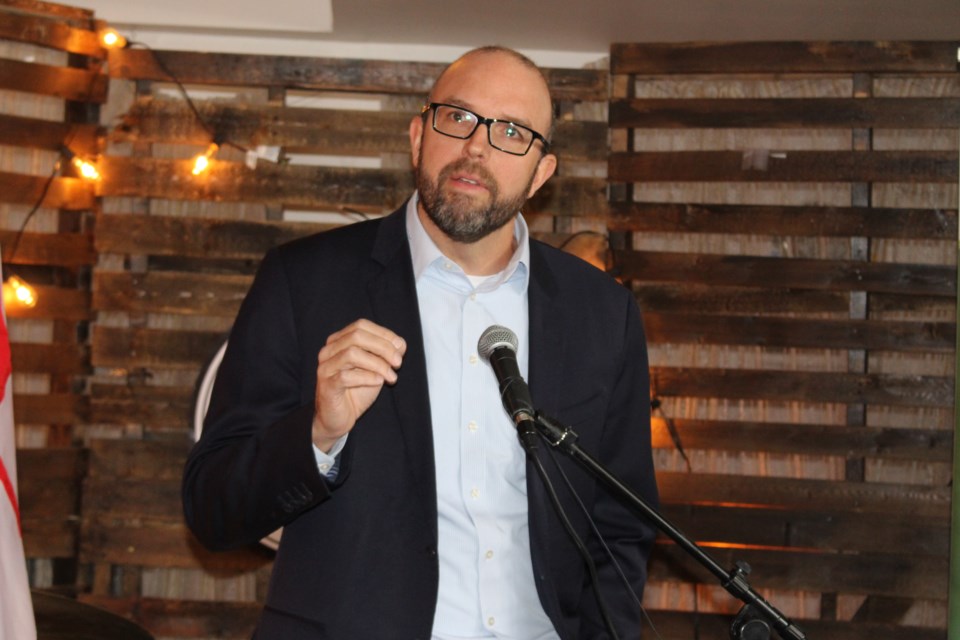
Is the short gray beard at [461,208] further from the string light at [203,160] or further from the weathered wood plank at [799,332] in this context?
the string light at [203,160]

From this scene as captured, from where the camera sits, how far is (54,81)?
4414 mm

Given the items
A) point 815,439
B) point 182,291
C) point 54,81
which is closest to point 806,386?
point 815,439

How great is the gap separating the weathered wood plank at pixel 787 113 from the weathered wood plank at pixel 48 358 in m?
2.40

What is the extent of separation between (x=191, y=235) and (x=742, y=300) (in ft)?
7.52

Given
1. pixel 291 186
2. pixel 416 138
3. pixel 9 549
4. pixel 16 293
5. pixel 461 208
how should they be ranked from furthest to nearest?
1. pixel 291 186
2. pixel 16 293
3. pixel 9 549
4. pixel 416 138
5. pixel 461 208

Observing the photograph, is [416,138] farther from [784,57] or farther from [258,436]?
[784,57]

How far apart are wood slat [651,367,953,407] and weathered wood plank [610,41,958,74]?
1249mm

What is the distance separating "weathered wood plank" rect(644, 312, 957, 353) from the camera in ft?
14.6

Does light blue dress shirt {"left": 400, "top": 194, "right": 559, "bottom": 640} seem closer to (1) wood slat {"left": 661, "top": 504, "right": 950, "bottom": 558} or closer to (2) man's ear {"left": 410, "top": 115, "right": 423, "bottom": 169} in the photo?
(2) man's ear {"left": 410, "top": 115, "right": 423, "bottom": 169}

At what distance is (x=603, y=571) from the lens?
2.20 m

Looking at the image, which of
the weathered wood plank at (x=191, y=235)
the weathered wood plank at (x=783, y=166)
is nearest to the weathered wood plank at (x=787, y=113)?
the weathered wood plank at (x=783, y=166)

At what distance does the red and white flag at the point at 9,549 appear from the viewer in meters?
2.37

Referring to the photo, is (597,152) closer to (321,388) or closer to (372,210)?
(372,210)

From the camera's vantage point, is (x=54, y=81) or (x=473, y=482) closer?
(x=473, y=482)
